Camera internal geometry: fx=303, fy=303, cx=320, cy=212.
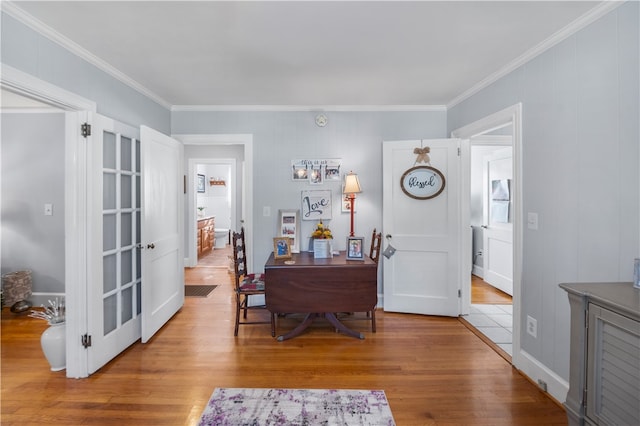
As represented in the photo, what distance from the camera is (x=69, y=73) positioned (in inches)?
76.9

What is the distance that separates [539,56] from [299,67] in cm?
164

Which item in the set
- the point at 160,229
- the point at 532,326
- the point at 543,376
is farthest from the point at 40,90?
the point at 543,376

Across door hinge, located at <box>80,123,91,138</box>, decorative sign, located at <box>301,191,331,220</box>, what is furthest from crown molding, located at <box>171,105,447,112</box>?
→ door hinge, located at <box>80,123,91,138</box>

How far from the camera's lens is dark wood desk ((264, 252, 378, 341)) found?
254 cm

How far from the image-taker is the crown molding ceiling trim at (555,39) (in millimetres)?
1559

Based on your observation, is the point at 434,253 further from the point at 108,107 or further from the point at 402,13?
the point at 108,107

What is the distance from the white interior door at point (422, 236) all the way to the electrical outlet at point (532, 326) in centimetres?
95

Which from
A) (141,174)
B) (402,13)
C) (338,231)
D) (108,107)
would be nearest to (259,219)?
(338,231)

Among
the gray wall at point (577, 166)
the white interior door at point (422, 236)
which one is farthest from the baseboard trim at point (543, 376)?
the white interior door at point (422, 236)

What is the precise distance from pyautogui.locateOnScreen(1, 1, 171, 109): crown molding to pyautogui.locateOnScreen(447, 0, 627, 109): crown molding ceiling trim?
297cm

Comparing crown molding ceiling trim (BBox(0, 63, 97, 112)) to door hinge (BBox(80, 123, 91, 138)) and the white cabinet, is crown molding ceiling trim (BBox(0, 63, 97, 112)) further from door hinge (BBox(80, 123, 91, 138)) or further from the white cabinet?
the white cabinet

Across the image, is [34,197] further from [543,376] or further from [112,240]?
[543,376]

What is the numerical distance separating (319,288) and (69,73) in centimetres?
230

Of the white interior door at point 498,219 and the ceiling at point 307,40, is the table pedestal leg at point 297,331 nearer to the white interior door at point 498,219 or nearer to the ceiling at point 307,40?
the ceiling at point 307,40
